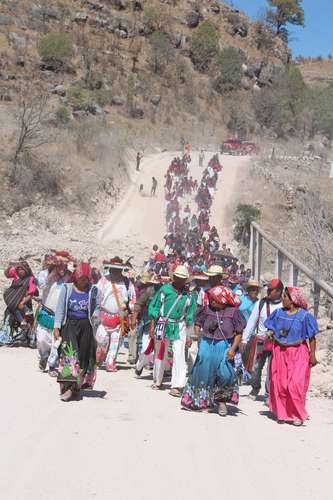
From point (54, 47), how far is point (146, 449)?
56.8 m

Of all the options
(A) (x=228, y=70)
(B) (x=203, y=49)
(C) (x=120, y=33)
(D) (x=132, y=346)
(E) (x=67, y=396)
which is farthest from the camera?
(B) (x=203, y=49)

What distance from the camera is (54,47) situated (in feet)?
192

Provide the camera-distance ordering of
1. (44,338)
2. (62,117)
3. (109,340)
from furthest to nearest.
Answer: (62,117) < (109,340) < (44,338)

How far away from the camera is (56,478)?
4613 millimetres

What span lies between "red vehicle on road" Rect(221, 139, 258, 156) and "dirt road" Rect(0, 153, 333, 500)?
40.5 m

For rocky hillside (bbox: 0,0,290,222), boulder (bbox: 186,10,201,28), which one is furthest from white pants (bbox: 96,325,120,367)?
boulder (bbox: 186,10,201,28)

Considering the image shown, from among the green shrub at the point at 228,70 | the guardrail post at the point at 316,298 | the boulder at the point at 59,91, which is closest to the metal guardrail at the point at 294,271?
the guardrail post at the point at 316,298

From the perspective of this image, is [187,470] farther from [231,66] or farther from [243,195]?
[231,66]

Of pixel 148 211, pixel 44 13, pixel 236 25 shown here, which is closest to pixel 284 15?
pixel 236 25

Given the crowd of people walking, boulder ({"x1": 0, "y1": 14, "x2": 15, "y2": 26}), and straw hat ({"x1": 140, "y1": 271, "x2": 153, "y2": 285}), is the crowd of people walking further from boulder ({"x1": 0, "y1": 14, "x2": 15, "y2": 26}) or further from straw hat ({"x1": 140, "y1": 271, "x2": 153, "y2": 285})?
boulder ({"x1": 0, "y1": 14, "x2": 15, "y2": 26})

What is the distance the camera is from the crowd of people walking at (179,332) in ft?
23.0

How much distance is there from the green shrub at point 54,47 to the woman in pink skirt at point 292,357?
54941 millimetres

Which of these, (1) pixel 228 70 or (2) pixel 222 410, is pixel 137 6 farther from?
(2) pixel 222 410

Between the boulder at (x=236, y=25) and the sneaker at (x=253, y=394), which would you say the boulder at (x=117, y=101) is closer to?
the boulder at (x=236, y=25)
